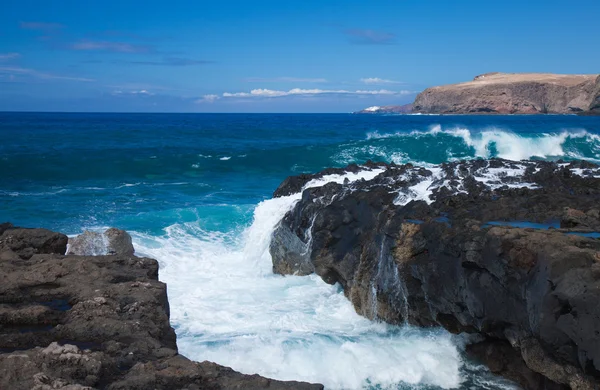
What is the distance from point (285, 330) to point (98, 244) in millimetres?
5134

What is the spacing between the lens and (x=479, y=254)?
689cm

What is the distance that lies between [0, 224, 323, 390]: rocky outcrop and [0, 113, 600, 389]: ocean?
2442mm

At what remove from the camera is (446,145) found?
35750 millimetres

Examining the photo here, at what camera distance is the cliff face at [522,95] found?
107 m

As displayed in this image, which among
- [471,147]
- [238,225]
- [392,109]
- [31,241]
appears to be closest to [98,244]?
[31,241]

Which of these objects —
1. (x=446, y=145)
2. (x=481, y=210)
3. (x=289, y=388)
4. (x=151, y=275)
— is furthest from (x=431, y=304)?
(x=446, y=145)

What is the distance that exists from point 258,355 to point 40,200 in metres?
16.0

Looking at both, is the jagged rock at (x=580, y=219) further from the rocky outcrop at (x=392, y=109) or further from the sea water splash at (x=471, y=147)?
the rocky outcrop at (x=392, y=109)

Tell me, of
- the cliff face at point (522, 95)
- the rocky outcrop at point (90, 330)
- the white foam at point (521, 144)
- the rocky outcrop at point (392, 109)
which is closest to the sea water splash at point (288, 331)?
the rocky outcrop at point (90, 330)

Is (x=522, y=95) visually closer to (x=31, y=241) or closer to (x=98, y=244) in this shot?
(x=98, y=244)

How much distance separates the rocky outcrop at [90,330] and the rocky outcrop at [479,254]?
124 inches

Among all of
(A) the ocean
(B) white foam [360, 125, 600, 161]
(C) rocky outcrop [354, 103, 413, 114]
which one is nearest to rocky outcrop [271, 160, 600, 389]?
(A) the ocean

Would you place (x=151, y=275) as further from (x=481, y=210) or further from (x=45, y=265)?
(x=481, y=210)

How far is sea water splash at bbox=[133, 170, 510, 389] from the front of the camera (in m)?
7.17
